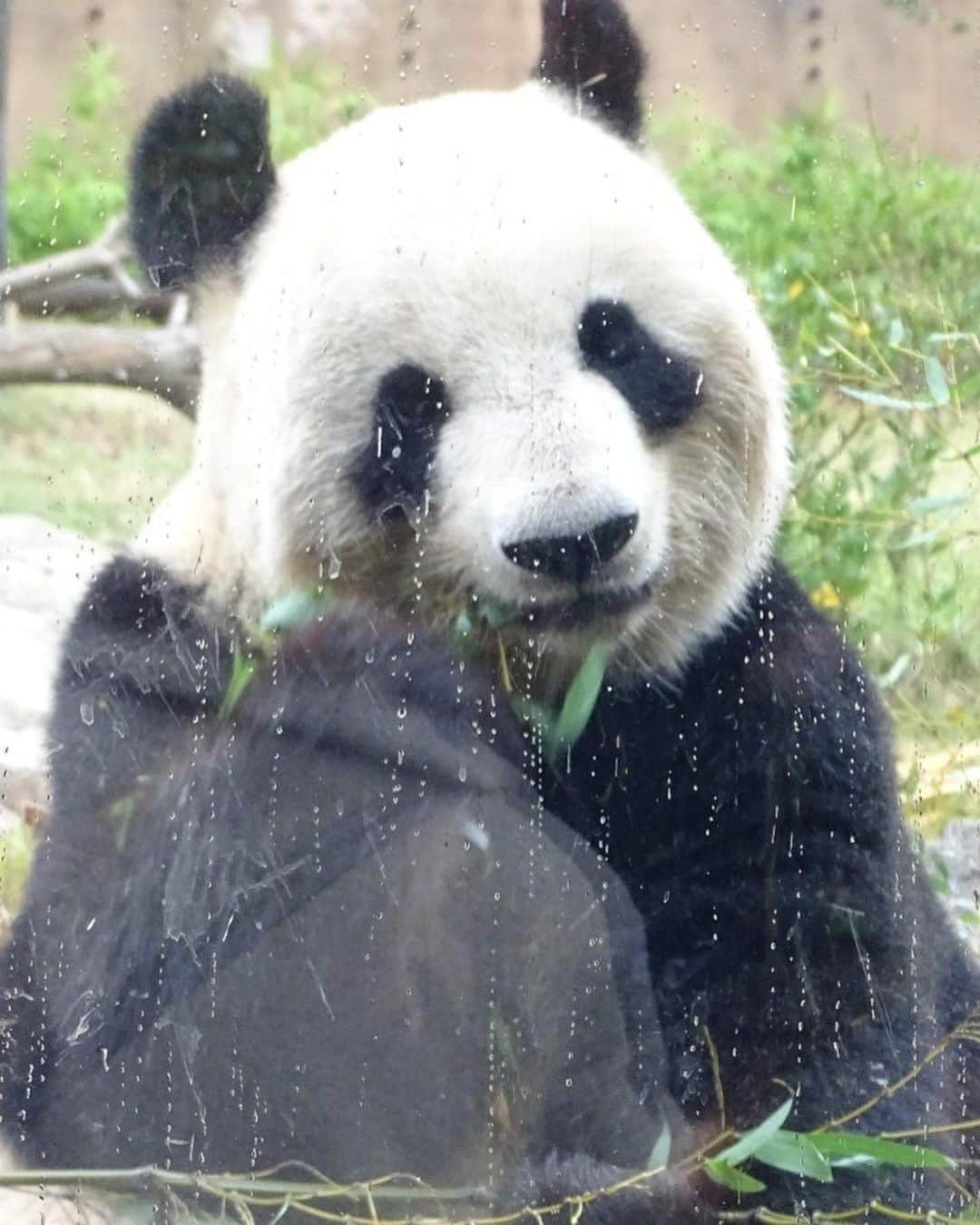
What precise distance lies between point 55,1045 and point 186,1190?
0.23 meters

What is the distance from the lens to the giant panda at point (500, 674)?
147cm

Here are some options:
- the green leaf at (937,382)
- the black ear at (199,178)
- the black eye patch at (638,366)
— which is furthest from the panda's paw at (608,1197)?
the black ear at (199,178)

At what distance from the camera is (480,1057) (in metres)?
1.61

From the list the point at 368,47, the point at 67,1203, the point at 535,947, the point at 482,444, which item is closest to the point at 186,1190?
the point at 67,1203

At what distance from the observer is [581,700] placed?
5.28 ft

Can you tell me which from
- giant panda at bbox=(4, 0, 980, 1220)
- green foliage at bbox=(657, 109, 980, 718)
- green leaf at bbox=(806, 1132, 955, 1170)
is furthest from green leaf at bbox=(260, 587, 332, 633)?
green leaf at bbox=(806, 1132, 955, 1170)

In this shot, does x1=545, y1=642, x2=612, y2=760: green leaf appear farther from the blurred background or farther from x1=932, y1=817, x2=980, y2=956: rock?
x1=932, y1=817, x2=980, y2=956: rock

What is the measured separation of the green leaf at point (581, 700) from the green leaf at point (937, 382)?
481 mm

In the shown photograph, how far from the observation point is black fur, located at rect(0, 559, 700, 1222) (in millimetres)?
1572

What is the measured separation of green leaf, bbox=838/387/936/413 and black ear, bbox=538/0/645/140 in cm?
39

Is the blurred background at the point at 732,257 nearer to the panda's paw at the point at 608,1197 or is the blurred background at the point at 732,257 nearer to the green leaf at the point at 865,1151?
the green leaf at the point at 865,1151

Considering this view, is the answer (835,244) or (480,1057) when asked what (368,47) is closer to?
(835,244)

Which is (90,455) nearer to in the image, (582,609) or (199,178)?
(199,178)

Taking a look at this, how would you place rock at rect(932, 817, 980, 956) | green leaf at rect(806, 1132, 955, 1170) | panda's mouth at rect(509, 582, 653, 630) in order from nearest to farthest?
1. panda's mouth at rect(509, 582, 653, 630)
2. green leaf at rect(806, 1132, 955, 1170)
3. rock at rect(932, 817, 980, 956)
